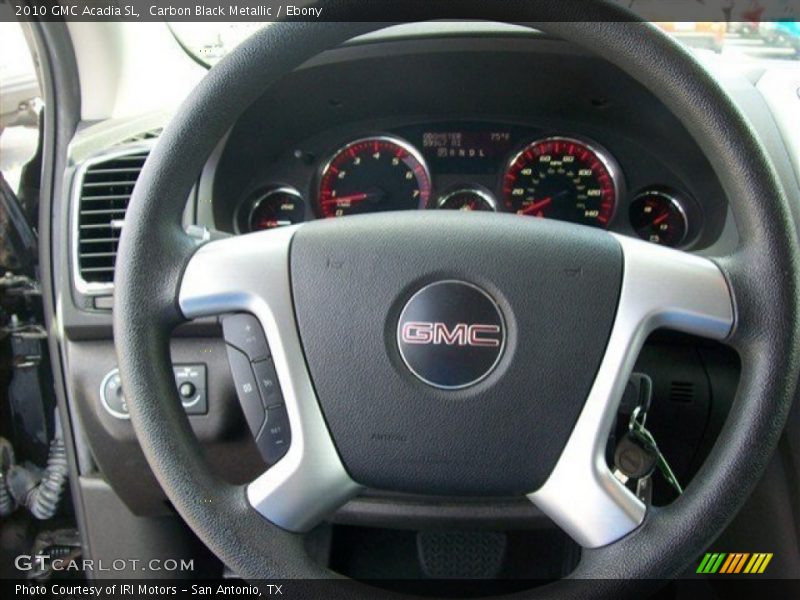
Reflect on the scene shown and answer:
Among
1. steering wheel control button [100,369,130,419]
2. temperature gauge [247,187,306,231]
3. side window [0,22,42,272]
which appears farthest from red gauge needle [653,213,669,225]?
side window [0,22,42,272]

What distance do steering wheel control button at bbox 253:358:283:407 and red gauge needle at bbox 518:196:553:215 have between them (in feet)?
2.06

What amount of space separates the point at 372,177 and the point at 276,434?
648mm

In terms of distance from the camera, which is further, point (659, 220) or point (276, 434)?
point (659, 220)

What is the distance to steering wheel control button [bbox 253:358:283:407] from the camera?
98cm

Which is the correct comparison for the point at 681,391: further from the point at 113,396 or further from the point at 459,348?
the point at 113,396

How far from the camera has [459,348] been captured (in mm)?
893

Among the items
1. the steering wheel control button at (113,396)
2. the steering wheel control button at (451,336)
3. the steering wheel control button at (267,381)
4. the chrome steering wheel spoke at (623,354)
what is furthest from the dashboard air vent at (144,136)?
the chrome steering wheel spoke at (623,354)

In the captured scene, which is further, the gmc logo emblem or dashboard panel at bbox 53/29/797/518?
dashboard panel at bbox 53/29/797/518

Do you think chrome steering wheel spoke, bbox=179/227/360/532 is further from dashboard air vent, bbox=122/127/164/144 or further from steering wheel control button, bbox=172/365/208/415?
dashboard air vent, bbox=122/127/164/144

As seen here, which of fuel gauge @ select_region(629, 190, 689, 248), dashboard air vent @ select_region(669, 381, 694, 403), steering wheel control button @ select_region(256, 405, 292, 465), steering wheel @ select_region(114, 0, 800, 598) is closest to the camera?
steering wheel @ select_region(114, 0, 800, 598)

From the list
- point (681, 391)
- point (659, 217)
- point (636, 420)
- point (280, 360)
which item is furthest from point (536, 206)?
point (280, 360)

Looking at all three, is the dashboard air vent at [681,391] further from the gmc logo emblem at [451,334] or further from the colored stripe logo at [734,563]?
the gmc logo emblem at [451,334]

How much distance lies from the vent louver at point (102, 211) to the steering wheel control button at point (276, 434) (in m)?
0.43

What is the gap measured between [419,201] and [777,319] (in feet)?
2.50
